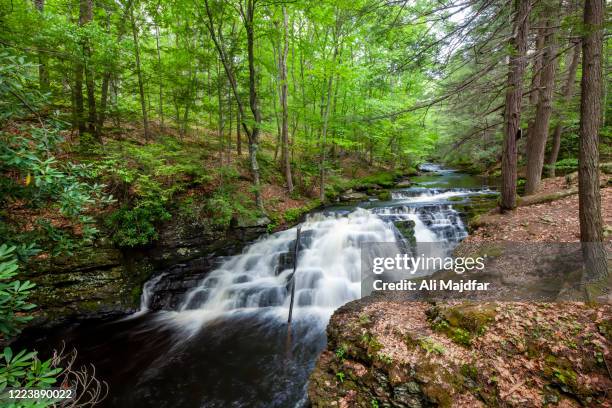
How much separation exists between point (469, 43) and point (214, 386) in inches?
345

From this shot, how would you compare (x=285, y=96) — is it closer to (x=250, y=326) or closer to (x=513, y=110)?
(x=513, y=110)

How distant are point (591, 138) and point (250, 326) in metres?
7.46

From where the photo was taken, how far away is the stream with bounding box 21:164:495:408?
15.8 ft

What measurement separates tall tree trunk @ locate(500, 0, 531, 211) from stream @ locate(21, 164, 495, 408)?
85.1 inches

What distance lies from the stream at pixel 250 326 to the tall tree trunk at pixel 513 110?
7.09 ft

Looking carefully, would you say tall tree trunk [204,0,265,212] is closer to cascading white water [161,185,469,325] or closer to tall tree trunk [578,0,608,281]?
cascading white water [161,185,469,325]

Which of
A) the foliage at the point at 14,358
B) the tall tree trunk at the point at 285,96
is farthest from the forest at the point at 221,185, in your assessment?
the tall tree trunk at the point at 285,96

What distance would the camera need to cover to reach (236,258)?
9.06 metres

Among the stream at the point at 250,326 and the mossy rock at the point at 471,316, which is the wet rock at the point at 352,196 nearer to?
the stream at the point at 250,326

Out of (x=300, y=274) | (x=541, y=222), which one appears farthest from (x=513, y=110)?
(x=300, y=274)

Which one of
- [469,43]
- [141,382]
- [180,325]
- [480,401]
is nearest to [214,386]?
[141,382]

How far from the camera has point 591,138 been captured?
148 inches

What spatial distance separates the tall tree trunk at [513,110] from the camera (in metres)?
5.61

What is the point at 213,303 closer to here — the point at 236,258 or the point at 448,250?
the point at 236,258
